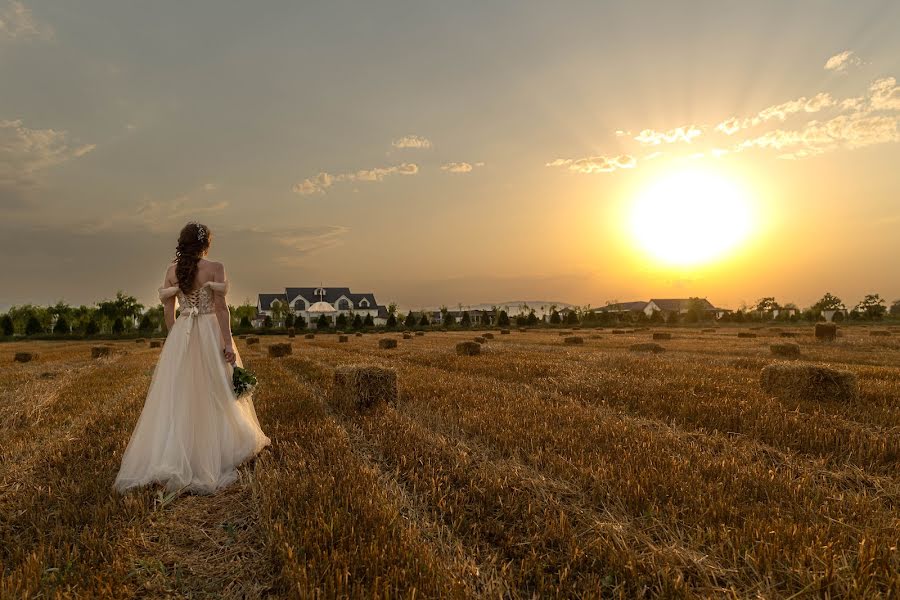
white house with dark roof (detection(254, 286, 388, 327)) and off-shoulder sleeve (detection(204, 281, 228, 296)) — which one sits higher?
white house with dark roof (detection(254, 286, 388, 327))

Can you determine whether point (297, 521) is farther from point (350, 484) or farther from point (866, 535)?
point (866, 535)

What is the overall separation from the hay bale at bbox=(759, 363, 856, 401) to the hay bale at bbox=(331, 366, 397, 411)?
8614 mm

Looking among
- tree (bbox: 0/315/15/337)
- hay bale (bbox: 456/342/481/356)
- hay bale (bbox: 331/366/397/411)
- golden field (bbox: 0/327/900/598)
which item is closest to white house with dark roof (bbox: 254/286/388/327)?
tree (bbox: 0/315/15/337)

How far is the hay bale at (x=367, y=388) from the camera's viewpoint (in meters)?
9.64

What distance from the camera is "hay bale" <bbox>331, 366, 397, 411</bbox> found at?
380 inches

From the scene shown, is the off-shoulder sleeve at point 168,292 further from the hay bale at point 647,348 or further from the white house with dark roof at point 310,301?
the white house with dark roof at point 310,301

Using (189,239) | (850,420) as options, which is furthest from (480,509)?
(850,420)

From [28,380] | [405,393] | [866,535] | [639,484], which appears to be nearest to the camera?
[866,535]

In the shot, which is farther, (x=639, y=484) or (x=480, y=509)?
(x=639, y=484)

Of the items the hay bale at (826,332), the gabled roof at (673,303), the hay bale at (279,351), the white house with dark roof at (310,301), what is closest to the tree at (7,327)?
the white house with dark roof at (310,301)

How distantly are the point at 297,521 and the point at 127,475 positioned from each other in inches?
106

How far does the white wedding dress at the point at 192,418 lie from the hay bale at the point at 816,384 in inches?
429

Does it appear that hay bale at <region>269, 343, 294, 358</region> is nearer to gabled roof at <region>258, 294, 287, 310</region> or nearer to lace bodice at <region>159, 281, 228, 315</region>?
lace bodice at <region>159, 281, 228, 315</region>

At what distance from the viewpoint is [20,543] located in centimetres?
409
